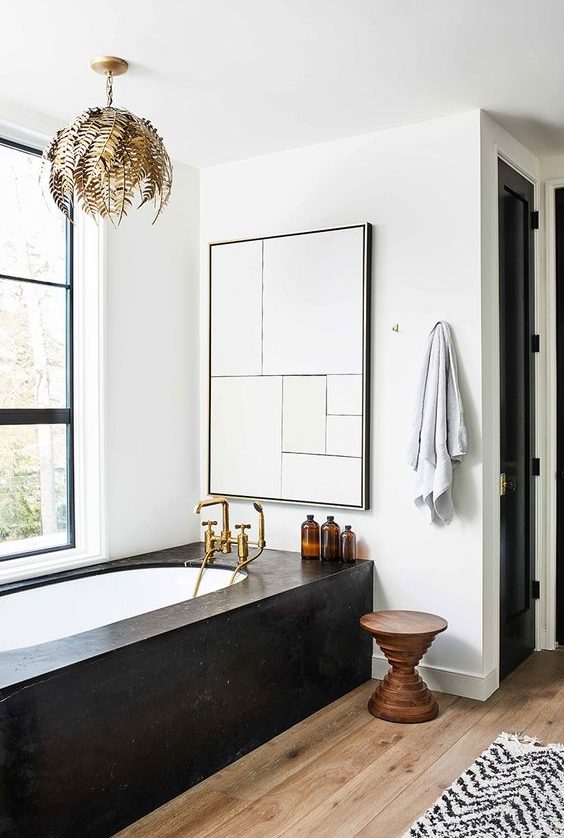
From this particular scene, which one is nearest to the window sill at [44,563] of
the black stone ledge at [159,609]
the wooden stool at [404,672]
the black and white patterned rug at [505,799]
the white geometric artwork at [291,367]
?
the black stone ledge at [159,609]

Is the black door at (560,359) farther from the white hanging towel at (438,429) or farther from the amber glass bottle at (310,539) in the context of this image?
the amber glass bottle at (310,539)

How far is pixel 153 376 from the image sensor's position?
389 cm

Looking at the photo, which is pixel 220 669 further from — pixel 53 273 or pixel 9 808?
pixel 53 273

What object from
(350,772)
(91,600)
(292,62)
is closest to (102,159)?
(292,62)

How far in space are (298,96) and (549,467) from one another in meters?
2.14

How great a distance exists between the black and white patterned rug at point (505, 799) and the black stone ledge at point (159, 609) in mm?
895

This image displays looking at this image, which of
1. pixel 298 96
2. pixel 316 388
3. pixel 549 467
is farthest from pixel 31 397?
pixel 549 467

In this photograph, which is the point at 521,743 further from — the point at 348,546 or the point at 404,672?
the point at 348,546

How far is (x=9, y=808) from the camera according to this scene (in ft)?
6.46

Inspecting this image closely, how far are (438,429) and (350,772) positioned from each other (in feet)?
4.48

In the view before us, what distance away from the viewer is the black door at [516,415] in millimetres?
3590

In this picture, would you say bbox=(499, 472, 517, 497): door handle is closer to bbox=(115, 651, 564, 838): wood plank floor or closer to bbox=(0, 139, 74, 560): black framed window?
bbox=(115, 651, 564, 838): wood plank floor

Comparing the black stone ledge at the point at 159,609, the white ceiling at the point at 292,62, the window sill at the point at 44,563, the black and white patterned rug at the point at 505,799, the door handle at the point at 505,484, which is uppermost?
the white ceiling at the point at 292,62

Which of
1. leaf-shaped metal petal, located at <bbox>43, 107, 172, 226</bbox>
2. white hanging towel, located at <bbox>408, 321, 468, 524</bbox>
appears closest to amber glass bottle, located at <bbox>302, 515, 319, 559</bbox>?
white hanging towel, located at <bbox>408, 321, 468, 524</bbox>
